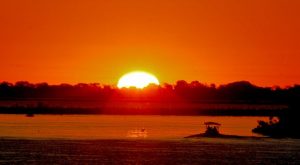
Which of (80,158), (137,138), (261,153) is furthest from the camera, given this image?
(137,138)

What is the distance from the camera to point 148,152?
10212 centimetres

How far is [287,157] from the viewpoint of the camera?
3866 inches

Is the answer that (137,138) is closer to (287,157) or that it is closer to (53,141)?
(53,141)

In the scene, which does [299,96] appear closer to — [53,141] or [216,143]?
[216,143]

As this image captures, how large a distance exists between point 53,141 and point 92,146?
9589 millimetres

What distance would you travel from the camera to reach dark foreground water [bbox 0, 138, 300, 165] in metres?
92.2

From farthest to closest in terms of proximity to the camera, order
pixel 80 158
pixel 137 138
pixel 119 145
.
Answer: pixel 137 138 < pixel 119 145 < pixel 80 158

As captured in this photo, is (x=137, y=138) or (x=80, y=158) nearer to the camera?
(x=80, y=158)

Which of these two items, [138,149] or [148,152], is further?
[138,149]

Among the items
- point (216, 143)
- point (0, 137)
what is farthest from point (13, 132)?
point (216, 143)

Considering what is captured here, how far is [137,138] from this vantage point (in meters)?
129

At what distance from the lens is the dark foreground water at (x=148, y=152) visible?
92250 mm

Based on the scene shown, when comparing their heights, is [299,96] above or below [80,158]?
above

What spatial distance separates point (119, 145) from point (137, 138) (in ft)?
54.9
